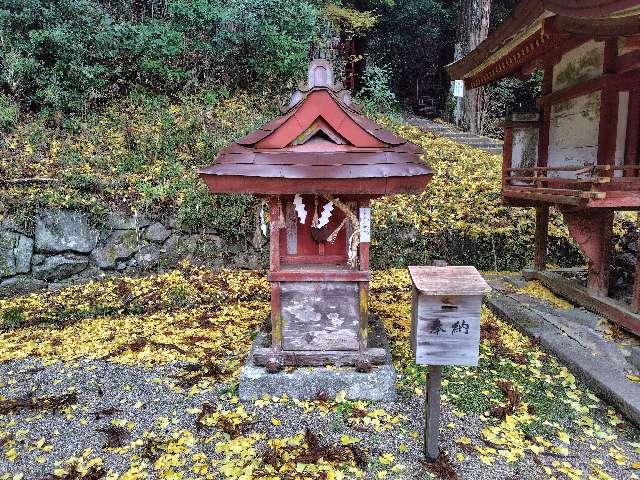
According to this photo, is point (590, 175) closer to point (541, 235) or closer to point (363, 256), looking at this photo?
point (541, 235)

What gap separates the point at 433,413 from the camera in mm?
3268

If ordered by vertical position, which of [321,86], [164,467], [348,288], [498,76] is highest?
[498,76]

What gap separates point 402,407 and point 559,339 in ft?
7.96

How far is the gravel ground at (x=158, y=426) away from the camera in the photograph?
3.34m

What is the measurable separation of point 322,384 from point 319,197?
1.84 metres

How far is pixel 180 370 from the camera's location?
4.88m

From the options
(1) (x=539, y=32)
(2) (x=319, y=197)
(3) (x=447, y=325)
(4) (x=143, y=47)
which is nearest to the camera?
(3) (x=447, y=325)

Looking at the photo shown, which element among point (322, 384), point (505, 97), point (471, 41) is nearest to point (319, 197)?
point (322, 384)

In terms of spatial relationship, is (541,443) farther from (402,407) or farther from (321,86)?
(321,86)

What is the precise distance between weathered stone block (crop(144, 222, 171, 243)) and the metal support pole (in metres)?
6.33

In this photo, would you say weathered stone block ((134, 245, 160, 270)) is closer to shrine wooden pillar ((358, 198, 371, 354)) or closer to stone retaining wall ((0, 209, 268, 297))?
stone retaining wall ((0, 209, 268, 297))

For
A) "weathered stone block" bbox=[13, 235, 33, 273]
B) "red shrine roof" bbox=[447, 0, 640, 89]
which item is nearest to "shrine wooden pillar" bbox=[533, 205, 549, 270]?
"red shrine roof" bbox=[447, 0, 640, 89]

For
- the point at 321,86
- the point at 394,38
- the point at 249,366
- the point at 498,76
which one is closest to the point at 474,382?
the point at 249,366

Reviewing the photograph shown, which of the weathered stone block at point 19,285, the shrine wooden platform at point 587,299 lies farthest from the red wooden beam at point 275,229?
the weathered stone block at point 19,285
